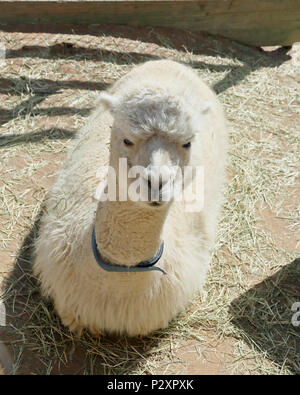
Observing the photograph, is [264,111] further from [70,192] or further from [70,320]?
[70,320]

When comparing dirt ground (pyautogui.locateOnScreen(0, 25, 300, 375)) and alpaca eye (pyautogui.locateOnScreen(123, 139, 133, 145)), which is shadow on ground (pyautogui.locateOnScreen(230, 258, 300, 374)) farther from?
alpaca eye (pyautogui.locateOnScreen(123, 139, 133, 145))

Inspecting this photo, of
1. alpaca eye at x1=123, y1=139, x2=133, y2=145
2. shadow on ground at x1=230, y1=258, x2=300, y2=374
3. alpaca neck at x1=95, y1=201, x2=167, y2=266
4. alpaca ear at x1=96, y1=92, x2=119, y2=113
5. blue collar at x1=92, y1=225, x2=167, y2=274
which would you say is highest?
alpaca ear at x1=96, y1=92, x2=119, y2=113

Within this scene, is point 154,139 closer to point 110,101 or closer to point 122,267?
point 110,101

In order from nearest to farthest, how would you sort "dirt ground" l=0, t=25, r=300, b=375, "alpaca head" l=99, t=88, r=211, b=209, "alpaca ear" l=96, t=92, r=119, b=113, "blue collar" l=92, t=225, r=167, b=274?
1. "alpaca head" l=99, t=88, r=211, b=209
2. "alpaca ear" l=96, t=92, r=119, b=113
3. "blue collar" l=92, t=225, r=167, b=274
4. "dirt ground" l=0, t=25, r=300, b=375

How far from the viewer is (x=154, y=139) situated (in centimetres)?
207

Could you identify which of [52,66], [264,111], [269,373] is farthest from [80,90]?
[269,373]

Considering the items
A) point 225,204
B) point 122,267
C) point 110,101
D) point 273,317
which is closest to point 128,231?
point 122,267

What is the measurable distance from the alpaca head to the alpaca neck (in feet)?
0.46

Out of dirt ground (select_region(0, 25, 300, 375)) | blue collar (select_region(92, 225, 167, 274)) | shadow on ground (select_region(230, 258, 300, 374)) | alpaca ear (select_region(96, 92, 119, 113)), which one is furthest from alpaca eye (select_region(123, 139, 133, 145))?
shadow on ground (select_region(230, 258, 300, 374))

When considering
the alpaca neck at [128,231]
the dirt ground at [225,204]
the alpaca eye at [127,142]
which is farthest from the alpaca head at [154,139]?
the dirt ground at [225,204]

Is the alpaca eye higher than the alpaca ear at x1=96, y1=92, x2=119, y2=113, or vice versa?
the alpaca ear at x1=96, y1=92, x2=119, y2=113

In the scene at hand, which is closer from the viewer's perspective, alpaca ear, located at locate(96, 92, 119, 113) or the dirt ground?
alpaca ear, located at locate(96, 92, 119, 113)

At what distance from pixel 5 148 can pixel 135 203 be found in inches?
80.8

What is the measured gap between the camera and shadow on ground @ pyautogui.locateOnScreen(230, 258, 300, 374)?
2.98m
